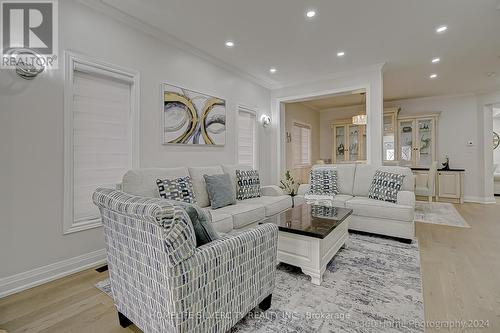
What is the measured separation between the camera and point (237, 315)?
1.48 meters

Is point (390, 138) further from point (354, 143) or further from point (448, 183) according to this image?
point (448, 183)

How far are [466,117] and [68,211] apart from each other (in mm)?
8299

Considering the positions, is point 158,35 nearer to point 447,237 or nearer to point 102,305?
point 102,305

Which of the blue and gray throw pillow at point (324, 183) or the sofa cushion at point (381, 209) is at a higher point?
the blue and gray throw pillow at point (324, 183)

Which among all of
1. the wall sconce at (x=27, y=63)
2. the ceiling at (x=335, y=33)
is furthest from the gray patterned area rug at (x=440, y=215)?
the wall sconce at (x=27, y=63)

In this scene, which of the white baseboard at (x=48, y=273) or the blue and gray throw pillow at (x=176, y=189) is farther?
the blue and gray throw pillow at (x=176, y=189)

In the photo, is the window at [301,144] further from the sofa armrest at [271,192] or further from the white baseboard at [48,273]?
the white baseboard at [48,273]

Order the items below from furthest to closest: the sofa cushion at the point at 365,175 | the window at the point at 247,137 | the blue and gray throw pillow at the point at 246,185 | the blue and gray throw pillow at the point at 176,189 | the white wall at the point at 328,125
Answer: the white wall at the point at 328,125 < the window at the point at 247,137 < the sofa cushion at the point at 365,175 < the blue and gray throw pillow at the point at 246,185 < the blue and gray throw pillow at the point at 176,189

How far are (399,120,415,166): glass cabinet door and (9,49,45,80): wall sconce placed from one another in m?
7.48

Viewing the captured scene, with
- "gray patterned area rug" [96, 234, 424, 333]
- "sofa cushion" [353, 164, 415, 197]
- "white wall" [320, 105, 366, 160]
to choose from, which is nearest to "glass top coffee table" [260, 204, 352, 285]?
"gray patterned area rug" [96, 234, 424, 333]

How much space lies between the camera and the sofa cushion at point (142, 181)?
2.52 meters

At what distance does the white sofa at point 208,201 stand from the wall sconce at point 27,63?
118 cm

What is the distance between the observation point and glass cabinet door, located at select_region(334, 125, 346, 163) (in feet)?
24.5

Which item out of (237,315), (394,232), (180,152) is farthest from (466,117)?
(237,315)
